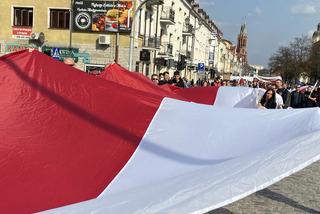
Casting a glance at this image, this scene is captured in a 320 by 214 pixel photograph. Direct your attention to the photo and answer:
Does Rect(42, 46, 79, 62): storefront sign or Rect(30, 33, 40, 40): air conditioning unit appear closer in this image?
Rect(42, 46, 79, 62): storefront sign

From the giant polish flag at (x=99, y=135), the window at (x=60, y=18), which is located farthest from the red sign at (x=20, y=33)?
the giant polish flag at (x=99, y=135)

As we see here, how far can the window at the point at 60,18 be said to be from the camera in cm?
3634

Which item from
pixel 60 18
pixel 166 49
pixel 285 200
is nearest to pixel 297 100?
pixel 285 200

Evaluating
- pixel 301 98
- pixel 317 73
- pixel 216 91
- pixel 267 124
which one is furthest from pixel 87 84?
pixel 317 73

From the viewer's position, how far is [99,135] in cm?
499

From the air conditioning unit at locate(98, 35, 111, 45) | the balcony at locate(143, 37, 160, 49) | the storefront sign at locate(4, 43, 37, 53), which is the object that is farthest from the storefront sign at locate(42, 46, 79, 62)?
the balcony at locate(143, 37, 160, 49)

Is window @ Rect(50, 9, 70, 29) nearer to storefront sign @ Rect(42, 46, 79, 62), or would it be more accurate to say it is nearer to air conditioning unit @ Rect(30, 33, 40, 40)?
air conditioning unit @ Rect(30, 33, 40, 40)

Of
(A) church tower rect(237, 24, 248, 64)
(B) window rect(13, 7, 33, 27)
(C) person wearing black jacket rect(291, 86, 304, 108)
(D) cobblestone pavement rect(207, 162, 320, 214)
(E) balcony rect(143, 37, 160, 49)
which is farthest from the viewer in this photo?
(A) church tower rect(237, 24, 248, 64)

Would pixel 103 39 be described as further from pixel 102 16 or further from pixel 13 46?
pixel 13 46

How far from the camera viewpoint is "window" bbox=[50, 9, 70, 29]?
36.3 m

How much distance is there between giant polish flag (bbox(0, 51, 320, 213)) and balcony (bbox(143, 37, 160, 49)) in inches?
1386

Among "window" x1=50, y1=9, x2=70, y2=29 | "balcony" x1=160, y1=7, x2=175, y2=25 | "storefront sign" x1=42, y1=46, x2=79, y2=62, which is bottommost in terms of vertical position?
"storefront sign" x1=42, y1=46, x2=79, y2=62

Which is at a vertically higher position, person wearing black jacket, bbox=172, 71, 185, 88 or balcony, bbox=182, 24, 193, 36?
balcony, bbox=182, 24, 193, 36

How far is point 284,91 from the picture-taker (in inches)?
500
